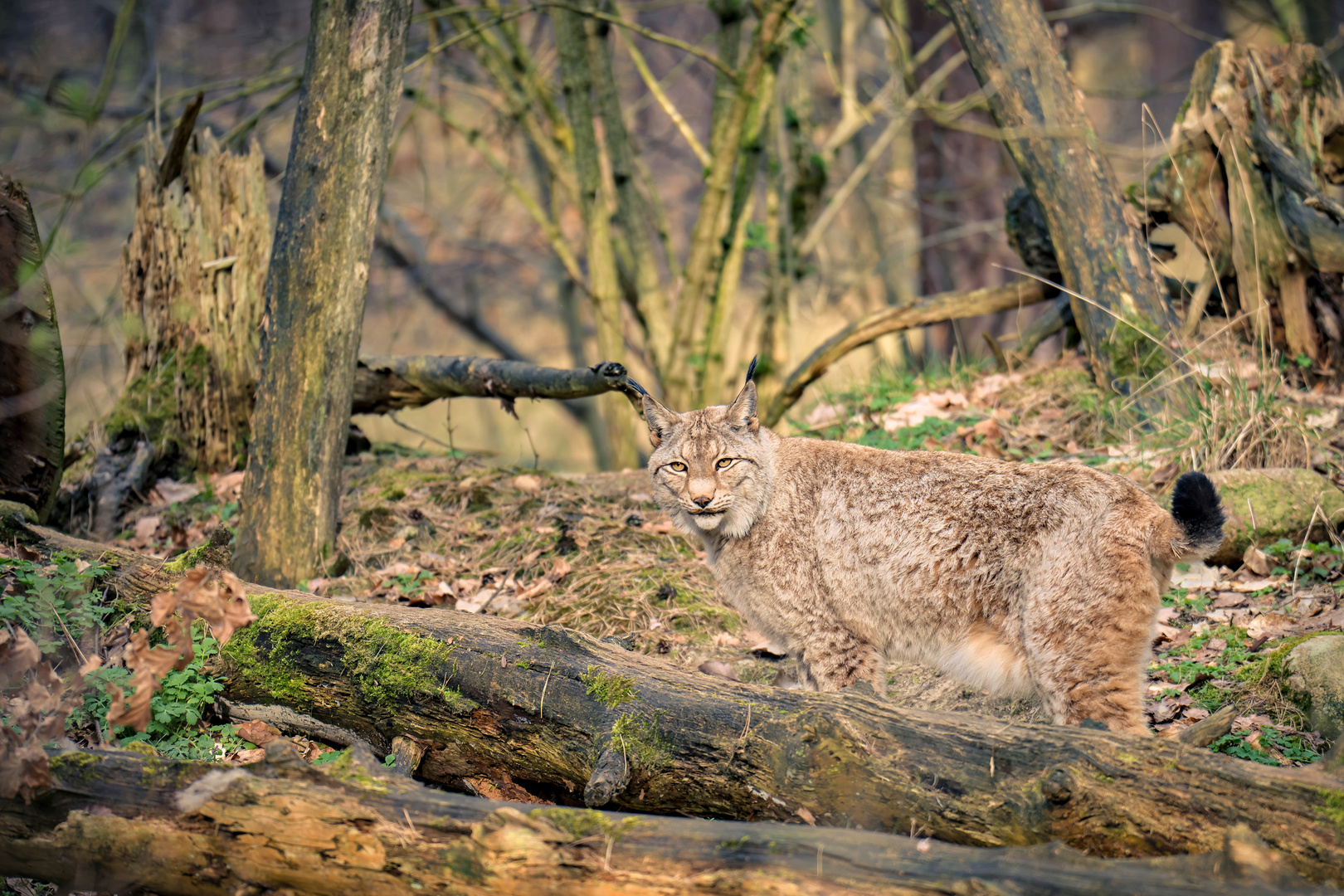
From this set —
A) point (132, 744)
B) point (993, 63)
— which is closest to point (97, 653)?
point (132, 744)

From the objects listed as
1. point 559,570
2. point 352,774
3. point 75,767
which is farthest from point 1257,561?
point 75,767

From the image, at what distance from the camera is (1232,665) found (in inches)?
165

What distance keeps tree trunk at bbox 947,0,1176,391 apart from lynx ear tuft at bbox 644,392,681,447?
11.3 ft

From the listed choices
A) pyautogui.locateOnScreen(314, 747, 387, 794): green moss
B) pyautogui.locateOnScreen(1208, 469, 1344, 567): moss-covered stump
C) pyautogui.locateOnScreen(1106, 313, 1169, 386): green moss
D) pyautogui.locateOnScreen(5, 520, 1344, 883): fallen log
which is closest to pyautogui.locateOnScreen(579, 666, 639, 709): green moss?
pyautogui.locateOnScreen(5, 520, 1344, 883): fallen log

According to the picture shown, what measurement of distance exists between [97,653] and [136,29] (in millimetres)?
11395

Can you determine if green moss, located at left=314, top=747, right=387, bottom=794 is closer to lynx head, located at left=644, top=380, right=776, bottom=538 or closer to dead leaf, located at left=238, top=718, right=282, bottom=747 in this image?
dead leaf, located at left=238, top=718, right=282, bottom=747

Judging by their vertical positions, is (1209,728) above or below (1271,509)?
below

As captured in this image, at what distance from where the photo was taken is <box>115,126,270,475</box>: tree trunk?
23.2 ft

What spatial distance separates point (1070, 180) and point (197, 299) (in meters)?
6.59

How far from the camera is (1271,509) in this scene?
5.00 m

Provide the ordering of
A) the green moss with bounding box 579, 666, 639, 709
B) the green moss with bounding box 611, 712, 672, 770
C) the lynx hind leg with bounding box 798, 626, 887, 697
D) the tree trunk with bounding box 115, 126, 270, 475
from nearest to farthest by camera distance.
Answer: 1. the green moss with bounding box 611, 712, 672, 770
2. the green moss with bounding box 579, 666, 639, 709
3. the lynx hind leg with bounding box 798, 626, 887, 697
4. the tree trunk with bounding box 115, 126, 270, 475

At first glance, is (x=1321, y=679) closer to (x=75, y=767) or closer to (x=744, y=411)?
(x=744, y=411)

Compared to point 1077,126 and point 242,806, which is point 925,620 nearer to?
point 242,806

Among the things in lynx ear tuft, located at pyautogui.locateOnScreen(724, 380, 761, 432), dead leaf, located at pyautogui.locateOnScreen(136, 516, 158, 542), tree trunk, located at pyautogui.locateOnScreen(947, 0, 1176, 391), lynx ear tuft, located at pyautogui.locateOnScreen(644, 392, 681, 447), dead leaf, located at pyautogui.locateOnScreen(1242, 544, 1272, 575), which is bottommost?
dead leaf, located at pyautogui.locateOnScreen(136, 516, 158, 542)
